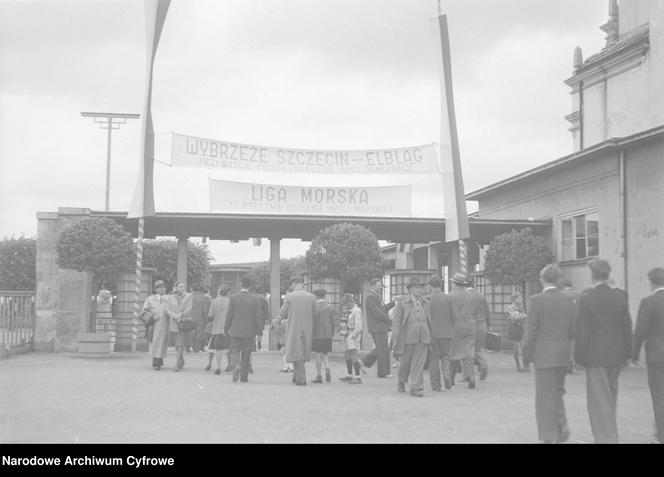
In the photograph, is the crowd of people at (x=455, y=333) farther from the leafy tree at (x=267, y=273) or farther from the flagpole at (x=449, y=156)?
the leafy tree at (x=267, y=273)

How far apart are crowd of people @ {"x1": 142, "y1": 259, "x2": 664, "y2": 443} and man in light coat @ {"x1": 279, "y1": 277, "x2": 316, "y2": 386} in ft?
0.06

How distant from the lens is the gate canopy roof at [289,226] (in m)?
21.1

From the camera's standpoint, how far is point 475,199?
28000 millimetres

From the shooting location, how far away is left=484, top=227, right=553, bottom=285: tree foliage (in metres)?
21.1

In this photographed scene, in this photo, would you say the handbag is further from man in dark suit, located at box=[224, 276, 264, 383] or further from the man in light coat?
the man in light coat

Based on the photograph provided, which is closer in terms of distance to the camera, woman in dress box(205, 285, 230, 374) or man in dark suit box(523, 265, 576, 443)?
man in dark suit box(523, 265, 576, 443)

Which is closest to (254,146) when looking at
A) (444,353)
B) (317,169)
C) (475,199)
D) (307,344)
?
(317,169)

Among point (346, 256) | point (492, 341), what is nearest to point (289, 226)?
point (346, 256)

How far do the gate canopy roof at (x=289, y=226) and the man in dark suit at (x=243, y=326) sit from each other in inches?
302

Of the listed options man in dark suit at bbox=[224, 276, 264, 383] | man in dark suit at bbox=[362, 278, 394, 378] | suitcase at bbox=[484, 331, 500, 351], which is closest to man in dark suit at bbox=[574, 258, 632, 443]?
suitcase at bbox=[484, 331, 500, 351]

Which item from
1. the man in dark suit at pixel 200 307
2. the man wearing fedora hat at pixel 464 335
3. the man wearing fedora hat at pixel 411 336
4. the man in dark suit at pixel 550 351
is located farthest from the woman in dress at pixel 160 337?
the man in dark suit at pixel 550 351

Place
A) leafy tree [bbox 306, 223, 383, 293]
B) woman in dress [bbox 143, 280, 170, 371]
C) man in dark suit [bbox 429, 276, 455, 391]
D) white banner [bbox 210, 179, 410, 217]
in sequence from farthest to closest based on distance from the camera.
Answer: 1. white banner [bbox 210, 179, 410, 217]
2. leafy tree [bbox 306, 223, 383, 293]
3. woman in dress [bbox 143, 280, 170, 371]
4. man in dark suit [bbox 429, 276, 455, 391]
